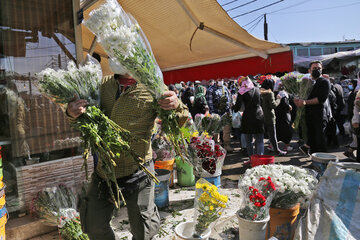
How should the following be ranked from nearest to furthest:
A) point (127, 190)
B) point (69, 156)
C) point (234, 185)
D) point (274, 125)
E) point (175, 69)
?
point (127, 190)
point (69, 156)
point (234, 185)
point (274, 125)
point (175, 69)

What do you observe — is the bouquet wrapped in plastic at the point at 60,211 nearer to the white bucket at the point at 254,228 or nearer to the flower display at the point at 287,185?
the white bucket at the point at 254,228

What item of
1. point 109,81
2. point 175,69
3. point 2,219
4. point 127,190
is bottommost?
point 2,219

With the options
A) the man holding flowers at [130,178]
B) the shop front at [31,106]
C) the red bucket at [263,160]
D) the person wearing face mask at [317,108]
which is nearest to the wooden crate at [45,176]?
the shop front at [31,106]

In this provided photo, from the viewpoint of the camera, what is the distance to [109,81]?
2102mm

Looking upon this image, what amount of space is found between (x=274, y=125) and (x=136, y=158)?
482cm

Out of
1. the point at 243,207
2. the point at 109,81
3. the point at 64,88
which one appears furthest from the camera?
the point at 243,207

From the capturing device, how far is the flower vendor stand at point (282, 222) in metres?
2.40

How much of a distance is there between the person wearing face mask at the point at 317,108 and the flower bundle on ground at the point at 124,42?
12.4 ft

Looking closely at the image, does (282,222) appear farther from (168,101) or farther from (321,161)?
(168,101)

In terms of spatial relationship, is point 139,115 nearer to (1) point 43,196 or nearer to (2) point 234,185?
(1) point 43,196

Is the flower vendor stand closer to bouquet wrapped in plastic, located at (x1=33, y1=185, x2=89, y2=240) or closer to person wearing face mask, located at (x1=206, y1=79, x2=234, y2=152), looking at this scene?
bouquet wrapped in plastic, located at (x1=33, y1=185, x2=89, y2=240)

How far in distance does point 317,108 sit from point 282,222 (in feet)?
9.44

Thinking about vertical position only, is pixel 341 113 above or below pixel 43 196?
above

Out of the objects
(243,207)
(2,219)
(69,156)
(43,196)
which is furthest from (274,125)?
(2,219)
